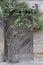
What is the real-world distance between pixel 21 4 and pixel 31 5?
0.27m

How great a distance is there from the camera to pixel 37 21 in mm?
6367

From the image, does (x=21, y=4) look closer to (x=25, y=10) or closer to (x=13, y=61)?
(x=25, y=10)

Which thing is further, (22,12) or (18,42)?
(18,42)

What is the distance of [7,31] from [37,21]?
0.88 m

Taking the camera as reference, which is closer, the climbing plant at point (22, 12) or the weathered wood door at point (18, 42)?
the climbing plant at point (22, 12)

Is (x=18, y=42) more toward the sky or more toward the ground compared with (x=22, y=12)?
more toward the ground

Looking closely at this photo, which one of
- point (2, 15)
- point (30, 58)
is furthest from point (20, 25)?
point (30, 58)

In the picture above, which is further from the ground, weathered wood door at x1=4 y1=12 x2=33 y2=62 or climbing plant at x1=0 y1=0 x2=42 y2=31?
climbing plant at x1=0 y1=0 x2=42 y2=31

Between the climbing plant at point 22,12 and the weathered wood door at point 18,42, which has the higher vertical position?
the climbing plant at point 22,12

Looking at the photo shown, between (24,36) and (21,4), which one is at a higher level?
(21,4)

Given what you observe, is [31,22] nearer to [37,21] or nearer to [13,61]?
[37,21]

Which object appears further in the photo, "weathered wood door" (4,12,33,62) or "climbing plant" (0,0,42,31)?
"weathered wood door" (4,12,33,62)

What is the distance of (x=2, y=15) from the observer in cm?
640

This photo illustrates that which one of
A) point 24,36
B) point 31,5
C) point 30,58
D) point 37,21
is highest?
point 31,5
